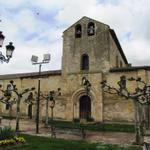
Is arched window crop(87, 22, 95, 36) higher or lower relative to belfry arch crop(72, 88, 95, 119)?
higher

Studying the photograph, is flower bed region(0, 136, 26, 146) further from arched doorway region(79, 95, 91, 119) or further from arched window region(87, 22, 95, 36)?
arched window region(87, 22, 95, 36)

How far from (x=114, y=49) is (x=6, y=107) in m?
17.3

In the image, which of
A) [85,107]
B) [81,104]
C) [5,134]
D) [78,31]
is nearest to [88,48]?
[78,31]

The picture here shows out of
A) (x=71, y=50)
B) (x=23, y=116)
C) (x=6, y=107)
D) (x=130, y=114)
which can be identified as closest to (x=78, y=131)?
(x=130, y=114)

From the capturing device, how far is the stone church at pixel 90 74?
31.5 meters

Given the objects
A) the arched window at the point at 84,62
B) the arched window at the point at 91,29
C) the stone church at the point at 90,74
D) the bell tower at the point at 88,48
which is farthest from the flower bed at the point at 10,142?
the arched window at the point at 91,29

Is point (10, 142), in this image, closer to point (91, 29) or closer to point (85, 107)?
point (85, 107)

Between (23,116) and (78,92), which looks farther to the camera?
(23,116)

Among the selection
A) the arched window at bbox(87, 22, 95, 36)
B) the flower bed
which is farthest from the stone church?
the flower bed

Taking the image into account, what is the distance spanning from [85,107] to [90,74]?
12.1ft

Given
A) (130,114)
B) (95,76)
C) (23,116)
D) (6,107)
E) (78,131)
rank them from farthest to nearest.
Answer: (6,107) → (23,116) → (95,76) → (130,114) → (78,131)

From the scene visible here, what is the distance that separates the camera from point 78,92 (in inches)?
1323

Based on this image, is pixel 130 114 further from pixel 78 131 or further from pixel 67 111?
pixel 78 131

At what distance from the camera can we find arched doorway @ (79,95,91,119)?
32953mm
